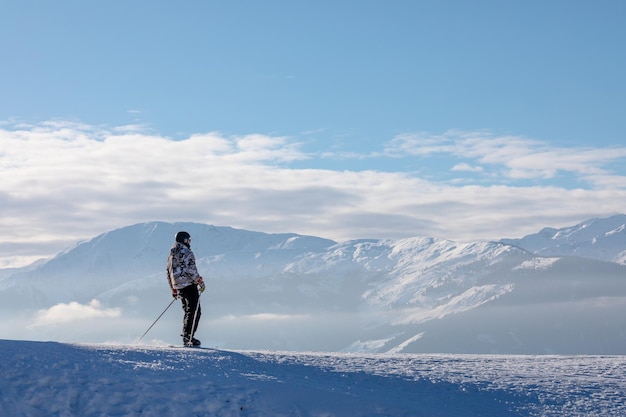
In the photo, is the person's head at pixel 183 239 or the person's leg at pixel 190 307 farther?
the person's head at pixel 183 239

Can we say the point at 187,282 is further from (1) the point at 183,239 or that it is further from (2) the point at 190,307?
(1) the point at 183,239

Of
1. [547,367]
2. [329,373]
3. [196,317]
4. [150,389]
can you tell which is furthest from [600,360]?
[150,389]

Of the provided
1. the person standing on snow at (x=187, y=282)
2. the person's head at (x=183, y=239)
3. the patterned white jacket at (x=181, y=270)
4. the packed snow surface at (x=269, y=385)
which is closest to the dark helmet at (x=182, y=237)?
the person's head at (x=183, y=239)

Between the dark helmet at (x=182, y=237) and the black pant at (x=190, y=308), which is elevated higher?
the dark helmet at (x=182, y=237)

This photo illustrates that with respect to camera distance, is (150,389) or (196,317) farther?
(196,317)

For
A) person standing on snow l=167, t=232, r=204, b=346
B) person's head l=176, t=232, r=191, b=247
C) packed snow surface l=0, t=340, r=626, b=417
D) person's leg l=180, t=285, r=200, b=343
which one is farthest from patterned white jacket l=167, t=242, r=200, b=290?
packed snow surface l=0, t=340, r=626, b=417

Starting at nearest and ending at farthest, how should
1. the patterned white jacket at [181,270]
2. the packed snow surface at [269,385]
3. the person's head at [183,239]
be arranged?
the packed snow surface at [269,385]
the patterned white jacket at [181,270]
the person's head at [183,239]

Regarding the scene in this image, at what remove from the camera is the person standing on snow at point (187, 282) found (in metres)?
21.6

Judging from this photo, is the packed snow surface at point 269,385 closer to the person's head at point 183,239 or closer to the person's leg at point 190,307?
the person's leg at point 190,307

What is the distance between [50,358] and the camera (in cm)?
1697

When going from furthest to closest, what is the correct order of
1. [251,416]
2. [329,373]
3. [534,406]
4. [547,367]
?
1. [547,367]
2. [329,373]
3. [534,406]
4. [251,416]

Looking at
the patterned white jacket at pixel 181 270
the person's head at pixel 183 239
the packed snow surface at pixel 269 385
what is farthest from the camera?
the person's head at pixel 183 239

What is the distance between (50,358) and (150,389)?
2647 millimetres

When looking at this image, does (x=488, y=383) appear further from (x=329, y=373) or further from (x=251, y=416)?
(x=251, y=416)
